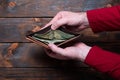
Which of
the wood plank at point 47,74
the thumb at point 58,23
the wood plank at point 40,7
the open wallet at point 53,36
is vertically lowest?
the wood plank at point 47,74

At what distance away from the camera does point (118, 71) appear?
0.84 meters

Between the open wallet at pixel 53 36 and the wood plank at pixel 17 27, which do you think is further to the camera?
the wood plank at pixel 17 27

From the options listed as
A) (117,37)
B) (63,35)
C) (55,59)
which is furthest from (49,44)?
(117,37)

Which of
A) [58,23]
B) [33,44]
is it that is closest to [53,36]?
[58,23]

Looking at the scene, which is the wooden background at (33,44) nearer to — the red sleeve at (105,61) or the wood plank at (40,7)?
the wood plank at (40,7)

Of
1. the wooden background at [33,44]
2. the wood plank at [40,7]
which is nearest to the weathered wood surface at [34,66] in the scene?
the wooden background at [33,44]

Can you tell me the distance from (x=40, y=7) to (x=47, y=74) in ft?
0.82

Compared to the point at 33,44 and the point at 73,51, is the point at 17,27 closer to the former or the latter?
the point at 33,44

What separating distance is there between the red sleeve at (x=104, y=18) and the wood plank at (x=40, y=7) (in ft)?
0.28

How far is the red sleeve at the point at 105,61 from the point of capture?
0.85m

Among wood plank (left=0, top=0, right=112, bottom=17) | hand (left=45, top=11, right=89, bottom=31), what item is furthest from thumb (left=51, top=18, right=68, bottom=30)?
wood plank (left=0, top=0, right=112, bottom=17)

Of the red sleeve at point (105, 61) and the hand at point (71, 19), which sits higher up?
the hand at point (71, 19)

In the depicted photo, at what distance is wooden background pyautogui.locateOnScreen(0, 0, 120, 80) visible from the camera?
1021 mm

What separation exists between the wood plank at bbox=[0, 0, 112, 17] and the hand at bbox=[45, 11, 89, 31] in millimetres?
79
